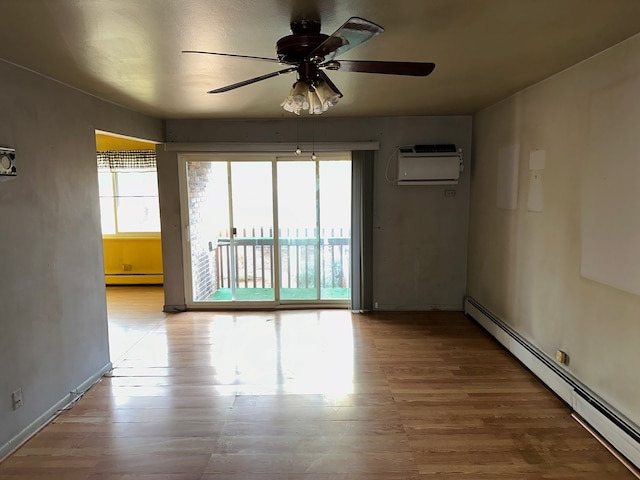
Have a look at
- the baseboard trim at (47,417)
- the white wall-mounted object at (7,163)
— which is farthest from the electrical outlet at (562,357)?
the white wall-mounted object at (7,163)

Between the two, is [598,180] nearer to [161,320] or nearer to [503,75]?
[503,75]

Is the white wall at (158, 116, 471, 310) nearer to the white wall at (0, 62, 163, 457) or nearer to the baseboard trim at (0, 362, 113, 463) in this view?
the white wall at (0, 62, 163, 457)

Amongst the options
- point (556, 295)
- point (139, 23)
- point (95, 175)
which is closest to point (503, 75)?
point (556, 295)

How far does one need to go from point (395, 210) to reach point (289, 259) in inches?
57.6

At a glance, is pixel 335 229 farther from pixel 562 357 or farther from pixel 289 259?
pixel 562 357

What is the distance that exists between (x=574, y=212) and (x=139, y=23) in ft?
9.33

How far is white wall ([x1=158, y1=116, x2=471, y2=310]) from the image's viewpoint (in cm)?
474

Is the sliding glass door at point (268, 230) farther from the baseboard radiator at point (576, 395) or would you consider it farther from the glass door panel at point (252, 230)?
the baseboard radiator at point (576, 395)

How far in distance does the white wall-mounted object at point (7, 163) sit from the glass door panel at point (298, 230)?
9.47ft

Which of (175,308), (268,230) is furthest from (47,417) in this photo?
(268,230)

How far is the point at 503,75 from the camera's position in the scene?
2.95m

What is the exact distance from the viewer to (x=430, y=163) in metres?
4.58

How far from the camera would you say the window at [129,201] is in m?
6.58

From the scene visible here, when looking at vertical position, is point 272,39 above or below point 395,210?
above
